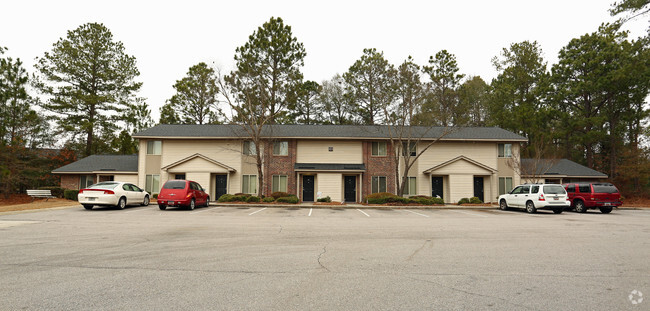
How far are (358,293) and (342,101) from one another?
4254 cm

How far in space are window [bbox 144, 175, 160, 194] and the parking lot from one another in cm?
1859

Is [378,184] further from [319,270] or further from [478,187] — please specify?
[319,270]

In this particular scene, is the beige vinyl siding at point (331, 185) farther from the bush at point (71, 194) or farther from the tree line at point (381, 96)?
the bush at point (71, 194)

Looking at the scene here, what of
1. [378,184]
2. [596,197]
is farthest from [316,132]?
[596,197]

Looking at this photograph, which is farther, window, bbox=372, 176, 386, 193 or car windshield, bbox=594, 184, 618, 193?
window, bbox=372, 176, 386, 193

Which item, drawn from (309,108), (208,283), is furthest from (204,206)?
(309,108)

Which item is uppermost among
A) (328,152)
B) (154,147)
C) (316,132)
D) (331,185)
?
(316,132)

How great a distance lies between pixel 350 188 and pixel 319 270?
2280 cm

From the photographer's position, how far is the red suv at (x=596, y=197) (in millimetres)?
19125

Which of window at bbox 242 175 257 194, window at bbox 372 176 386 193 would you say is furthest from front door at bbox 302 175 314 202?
window at bbox 372 176 386 193

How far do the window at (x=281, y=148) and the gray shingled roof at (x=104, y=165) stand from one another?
11.6 meters

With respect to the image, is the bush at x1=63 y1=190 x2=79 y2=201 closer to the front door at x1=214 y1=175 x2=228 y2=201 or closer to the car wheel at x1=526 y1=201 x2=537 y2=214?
the front door at x1=214 y1=175 x2=228 y2=201

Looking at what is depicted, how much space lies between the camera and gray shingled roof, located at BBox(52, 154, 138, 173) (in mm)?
29688

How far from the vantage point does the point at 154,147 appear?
28.9 m
